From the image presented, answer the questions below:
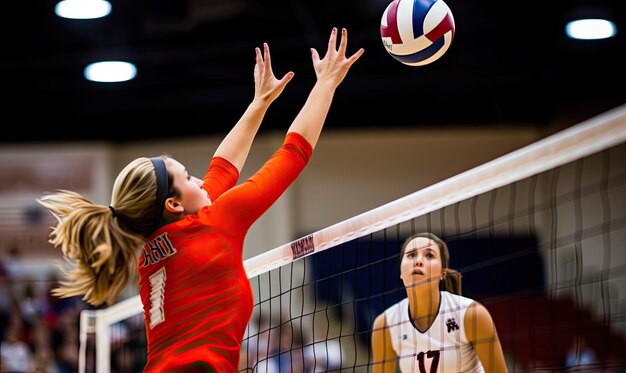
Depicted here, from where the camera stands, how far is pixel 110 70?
13281mm

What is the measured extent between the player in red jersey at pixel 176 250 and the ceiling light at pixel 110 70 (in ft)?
31.3

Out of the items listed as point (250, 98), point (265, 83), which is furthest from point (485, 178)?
point (250, 98)

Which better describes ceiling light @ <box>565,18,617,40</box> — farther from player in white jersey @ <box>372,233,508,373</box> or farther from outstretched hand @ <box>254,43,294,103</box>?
outstretched hand @ <box>254,43,294,103</box>

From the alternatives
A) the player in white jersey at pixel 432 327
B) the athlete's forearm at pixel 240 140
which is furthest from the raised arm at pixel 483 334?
the athlete's forearm at pixel 240 140

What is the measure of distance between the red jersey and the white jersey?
5.06 ft

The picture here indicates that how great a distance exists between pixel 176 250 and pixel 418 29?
2004 millimetres

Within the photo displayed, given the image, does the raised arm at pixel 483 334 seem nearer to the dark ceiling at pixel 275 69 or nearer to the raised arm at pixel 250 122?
the raised arm at pixel 250 122

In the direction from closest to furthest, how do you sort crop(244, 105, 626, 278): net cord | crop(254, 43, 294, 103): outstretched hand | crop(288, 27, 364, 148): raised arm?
crop(244, 105, 626, 278): net cord, crop(288, 27, 364, 148): raised arm, crop(254, 43, 294, 103): outstretched hand

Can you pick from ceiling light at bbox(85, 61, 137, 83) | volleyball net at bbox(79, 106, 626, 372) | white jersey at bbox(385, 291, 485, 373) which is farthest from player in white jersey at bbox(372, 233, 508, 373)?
ceiling light at bbox(85, 61, 137, 83)

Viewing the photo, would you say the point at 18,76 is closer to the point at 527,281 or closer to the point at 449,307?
the point at 527,281

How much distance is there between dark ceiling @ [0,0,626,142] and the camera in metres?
12.7

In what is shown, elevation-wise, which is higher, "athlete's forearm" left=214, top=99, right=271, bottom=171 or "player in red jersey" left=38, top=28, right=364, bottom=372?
"athlete's forearm" left=214, top=99, right=271, bottom=171

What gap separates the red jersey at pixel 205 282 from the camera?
3561 mm

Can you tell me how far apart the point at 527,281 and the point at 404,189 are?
2511mm
